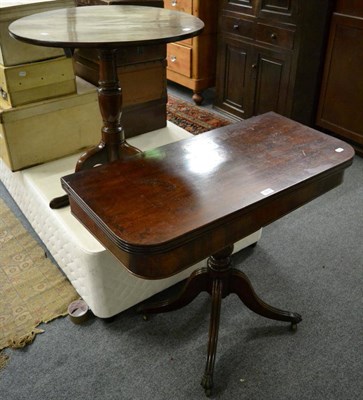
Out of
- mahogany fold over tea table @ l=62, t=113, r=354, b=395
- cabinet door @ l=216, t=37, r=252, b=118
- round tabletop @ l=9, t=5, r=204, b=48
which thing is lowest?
cabinet door @ l=216, t=37, r=252, b=118

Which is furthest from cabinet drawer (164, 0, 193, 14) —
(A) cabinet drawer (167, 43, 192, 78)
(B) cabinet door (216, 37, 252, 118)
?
(B) cabinet door (216, 37, 252, 118)

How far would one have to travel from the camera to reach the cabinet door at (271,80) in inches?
106

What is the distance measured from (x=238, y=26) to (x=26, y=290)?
2.15 m

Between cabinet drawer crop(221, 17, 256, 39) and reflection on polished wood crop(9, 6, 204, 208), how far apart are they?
50.6 inches

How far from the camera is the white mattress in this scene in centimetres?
147

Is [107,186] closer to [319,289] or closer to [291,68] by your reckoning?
[319,289]

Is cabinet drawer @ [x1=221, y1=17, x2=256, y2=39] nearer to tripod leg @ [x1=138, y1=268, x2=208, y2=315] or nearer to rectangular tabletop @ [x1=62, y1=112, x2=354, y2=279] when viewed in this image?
rectangular tabletop @ [x1=62, y1=112, x2=354, y2=279]

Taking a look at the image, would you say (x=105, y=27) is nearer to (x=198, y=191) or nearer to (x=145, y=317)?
(x=198, y=191)

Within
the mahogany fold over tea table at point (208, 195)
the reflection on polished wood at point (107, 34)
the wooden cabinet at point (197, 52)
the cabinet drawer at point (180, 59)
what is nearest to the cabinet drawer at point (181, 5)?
the wooden cabinet at point (197, 52)

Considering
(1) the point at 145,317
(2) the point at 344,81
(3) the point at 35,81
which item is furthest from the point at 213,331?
(2) the point at 344,81

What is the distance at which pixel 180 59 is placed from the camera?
3.44 m

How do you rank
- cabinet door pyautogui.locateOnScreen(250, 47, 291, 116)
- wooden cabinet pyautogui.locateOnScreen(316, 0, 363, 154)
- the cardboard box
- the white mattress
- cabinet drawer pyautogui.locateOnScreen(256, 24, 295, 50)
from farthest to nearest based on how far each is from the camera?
cabinet door pyautogui.locateOnScreen(250, 47, 291, 116), cabinet drawer pyautogui.locateOnScreen(256, 24, 295, 50), wooden cabinet pyautogui.locateOnScreen(316, 0, 363, 154), the cardboard box, the white mattress

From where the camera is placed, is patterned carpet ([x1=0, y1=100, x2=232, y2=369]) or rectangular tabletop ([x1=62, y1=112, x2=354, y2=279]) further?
patterned carpet ([x1=0, y1=100, x2=232, y2=369])

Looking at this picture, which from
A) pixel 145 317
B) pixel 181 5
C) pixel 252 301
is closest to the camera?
pixel 252 301
